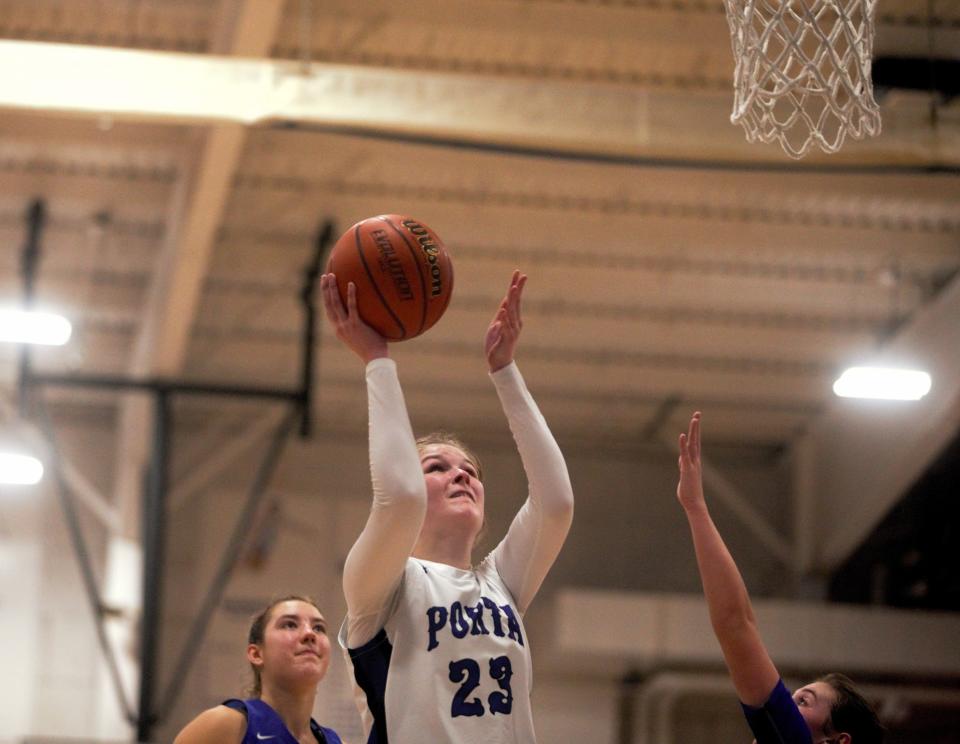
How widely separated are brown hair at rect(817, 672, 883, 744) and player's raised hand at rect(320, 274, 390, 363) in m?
1.42

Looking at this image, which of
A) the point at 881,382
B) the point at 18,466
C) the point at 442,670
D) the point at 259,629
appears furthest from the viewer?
the point at 18,466

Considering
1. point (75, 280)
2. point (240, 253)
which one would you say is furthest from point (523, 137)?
point (75, 280)

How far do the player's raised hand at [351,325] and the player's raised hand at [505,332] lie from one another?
0.98 ft

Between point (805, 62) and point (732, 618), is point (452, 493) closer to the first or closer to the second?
point (732, 618)

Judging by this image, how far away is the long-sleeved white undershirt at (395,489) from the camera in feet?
11.1

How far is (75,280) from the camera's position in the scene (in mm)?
12664

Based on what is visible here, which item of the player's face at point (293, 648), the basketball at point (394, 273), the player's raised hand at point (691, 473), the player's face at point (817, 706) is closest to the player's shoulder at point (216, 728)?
the player's face at point (293, 648)

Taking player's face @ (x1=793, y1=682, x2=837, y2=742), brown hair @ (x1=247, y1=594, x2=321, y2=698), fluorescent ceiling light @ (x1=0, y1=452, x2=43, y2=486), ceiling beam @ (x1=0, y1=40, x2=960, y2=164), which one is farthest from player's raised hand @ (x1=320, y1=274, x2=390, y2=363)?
fluorescent ceiling light @ (x1=0, y1=452, x2=43, y2=486)

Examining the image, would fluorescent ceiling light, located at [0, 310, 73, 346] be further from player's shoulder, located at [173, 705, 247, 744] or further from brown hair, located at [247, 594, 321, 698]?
player's shoulder, located at [173, 705, 247, 744]

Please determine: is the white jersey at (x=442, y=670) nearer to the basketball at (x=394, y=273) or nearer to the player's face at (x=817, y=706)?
the basketball at (x=394, y=273)

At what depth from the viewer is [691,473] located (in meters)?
3.92

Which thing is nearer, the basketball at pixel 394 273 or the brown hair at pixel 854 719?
the basketball at pixel 394 273

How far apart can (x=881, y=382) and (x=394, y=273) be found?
7.16 m

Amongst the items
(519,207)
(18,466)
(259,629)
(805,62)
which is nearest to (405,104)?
(519,207)
